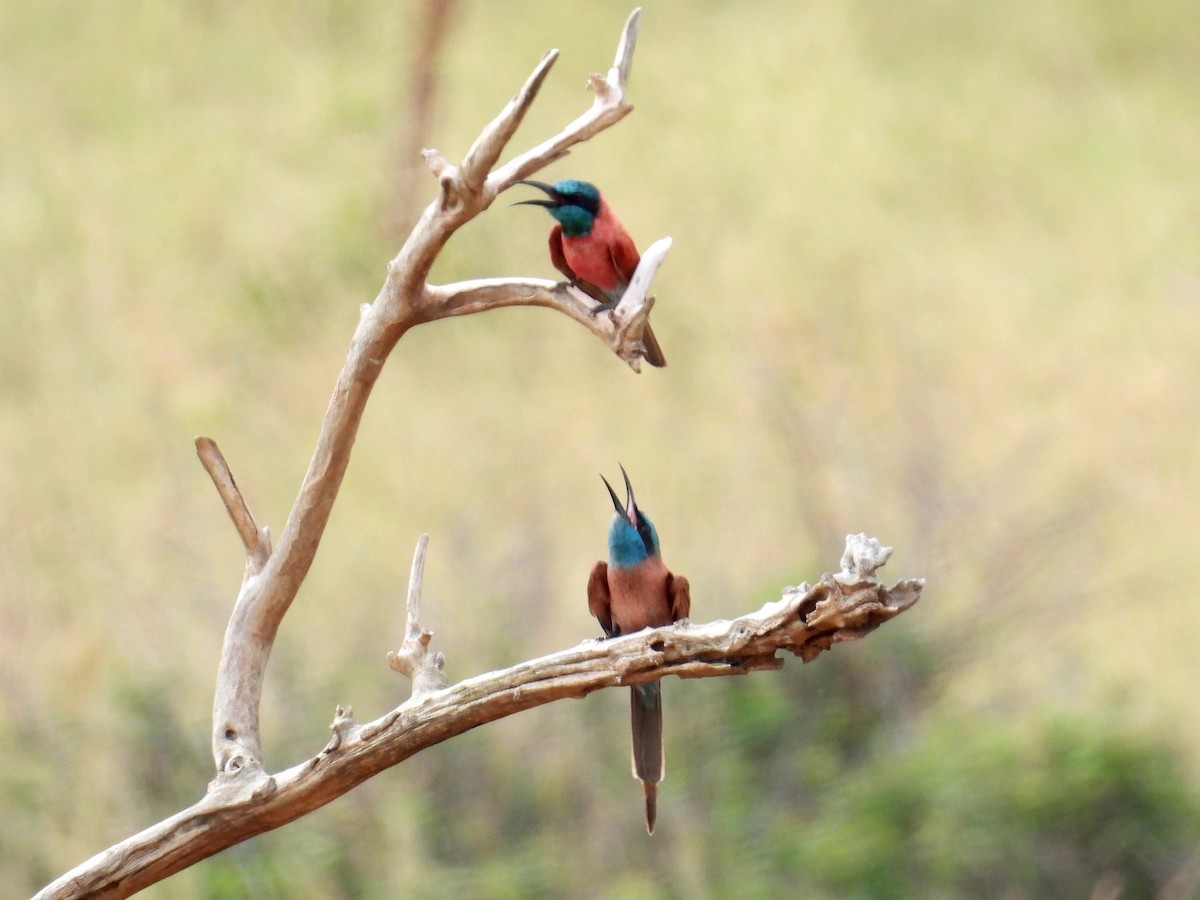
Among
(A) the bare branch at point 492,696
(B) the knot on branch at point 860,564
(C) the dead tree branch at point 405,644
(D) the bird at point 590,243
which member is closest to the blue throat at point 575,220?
(D) the bird at point 590,243

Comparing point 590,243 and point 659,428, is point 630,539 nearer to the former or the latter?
point 590,243

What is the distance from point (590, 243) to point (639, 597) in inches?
17.8

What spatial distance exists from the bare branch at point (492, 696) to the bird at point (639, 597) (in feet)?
0.87

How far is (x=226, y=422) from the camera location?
5.96 meters

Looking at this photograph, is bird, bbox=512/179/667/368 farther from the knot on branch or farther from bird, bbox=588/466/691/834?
the knot on branch

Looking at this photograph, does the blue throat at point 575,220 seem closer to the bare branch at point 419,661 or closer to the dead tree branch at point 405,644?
the dead tree branch at point 405,644

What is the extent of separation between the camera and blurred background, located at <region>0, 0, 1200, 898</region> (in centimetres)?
444

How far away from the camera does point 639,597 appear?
1761 mm

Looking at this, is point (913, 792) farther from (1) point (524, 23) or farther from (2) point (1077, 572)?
(1) point (524, 23)

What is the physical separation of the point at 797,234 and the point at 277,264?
7.81 feet

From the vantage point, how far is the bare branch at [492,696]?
1280 mm

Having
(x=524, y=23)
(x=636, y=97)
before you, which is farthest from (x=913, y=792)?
(x=524, y=23)

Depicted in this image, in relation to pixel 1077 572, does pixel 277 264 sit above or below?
above

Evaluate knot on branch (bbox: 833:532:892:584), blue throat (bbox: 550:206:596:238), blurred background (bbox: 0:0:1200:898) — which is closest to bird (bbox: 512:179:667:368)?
blue throat (bbox: 550:206:596:238)
